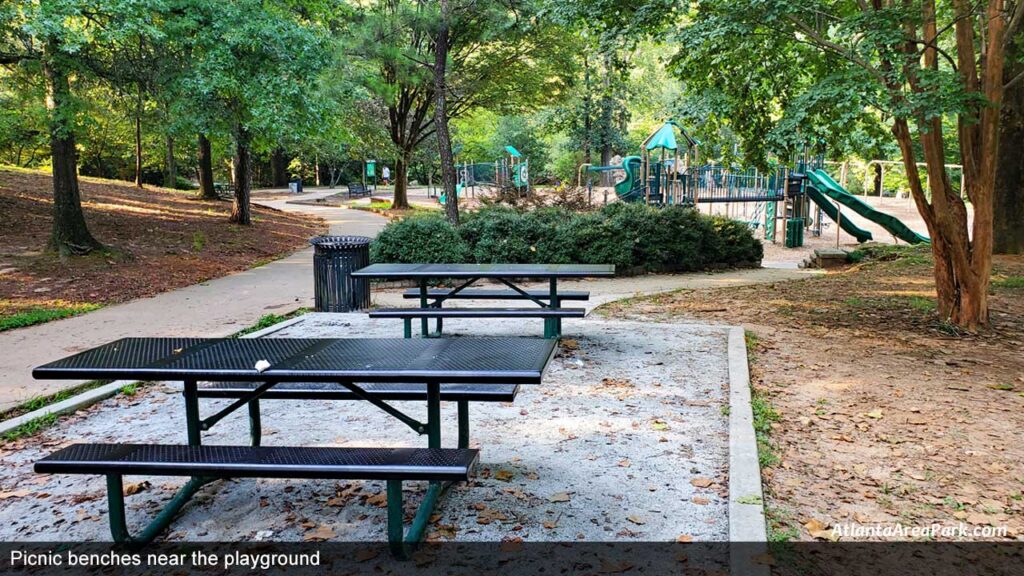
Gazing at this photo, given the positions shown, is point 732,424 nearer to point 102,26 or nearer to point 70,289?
point 102,26

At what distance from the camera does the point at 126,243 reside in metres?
15.0

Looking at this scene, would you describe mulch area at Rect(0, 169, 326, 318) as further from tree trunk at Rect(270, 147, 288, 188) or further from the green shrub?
tree trunk at Rect(270, 147, 288, 188)

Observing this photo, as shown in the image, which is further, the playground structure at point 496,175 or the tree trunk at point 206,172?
the playground structure at point 496,175

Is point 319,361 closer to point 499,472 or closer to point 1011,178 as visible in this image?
point 499,472

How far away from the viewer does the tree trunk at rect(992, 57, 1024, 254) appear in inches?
544

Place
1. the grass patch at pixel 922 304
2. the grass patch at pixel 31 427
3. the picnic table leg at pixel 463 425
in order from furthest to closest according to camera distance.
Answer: the grass patch at pixel 922 304
the grass patch at pixel 31 427
the picnic table leg at pixel 463 425

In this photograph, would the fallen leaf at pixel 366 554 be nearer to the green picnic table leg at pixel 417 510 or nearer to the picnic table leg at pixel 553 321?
the green picnic table leg at pixel 417 510

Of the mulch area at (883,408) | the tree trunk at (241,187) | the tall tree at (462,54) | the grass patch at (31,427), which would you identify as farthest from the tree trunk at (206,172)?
the grass patch at (31,427)

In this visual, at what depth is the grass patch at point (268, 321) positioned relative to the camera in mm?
8180

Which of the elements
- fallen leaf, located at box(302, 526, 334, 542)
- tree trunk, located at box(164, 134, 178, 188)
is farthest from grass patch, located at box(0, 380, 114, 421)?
tree trunk, located at box(164, 134, 178, 188)

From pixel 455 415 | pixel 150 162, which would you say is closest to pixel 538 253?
pixel 455 415

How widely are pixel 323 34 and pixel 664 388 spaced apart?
1007 centimetres

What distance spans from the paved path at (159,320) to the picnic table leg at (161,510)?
109 inches

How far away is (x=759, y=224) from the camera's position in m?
25.5
